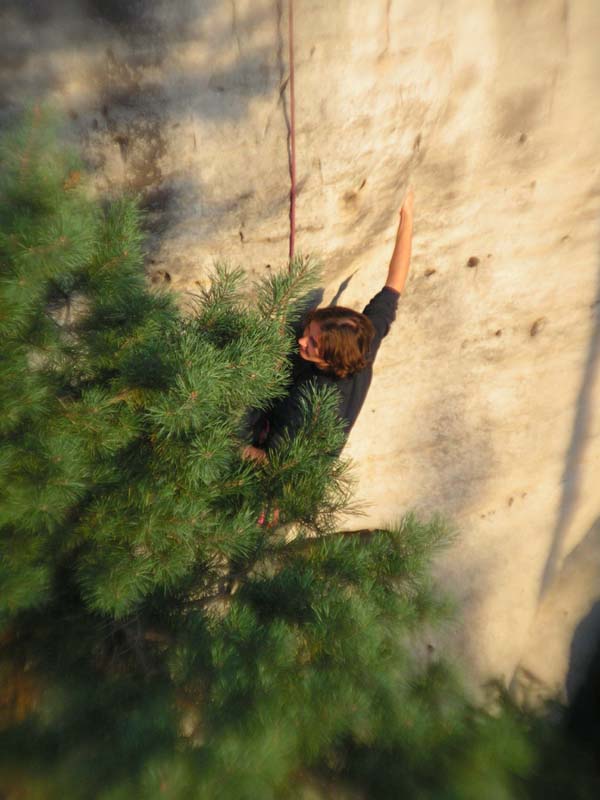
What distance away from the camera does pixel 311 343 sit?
1189mm

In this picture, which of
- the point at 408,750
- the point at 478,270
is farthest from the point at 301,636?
the point at 478,270

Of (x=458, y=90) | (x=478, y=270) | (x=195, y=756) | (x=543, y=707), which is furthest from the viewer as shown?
(x=543, y=707)

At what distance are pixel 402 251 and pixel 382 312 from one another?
19 centimetres

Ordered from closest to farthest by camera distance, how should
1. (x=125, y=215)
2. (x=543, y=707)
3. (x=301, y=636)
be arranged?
(x=125, y=215)
(x=301, y=636)
(x=543, y=707)

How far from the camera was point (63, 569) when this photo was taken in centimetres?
101

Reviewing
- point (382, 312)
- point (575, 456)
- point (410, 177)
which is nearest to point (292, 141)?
point (410, 177)

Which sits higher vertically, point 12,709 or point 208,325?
point 208,325

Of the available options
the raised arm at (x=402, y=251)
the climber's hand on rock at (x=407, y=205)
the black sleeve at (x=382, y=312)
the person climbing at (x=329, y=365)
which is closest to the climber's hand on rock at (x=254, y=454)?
the person climbing at (x=329, y=365)

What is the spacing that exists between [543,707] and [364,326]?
157 centimetres

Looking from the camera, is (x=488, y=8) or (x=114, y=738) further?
(x=488, y=8)

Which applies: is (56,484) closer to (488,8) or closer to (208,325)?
(208,325)

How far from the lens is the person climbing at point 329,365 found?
117 centimetres

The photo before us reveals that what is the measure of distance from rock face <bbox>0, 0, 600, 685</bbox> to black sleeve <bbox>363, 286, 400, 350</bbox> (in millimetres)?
161

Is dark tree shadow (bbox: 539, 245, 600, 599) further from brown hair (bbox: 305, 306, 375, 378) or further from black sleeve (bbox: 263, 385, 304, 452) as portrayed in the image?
black sleeve (bbox: 263, 385, 304, 452)
